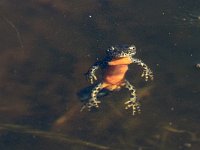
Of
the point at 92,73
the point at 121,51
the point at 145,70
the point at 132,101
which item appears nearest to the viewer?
the point at 132,101

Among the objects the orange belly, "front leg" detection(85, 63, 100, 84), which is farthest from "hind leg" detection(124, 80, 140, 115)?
"front leg" detection(85, 63, 100, 84)

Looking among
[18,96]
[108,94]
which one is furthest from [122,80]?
[18,96]

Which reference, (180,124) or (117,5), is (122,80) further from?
(117,5)

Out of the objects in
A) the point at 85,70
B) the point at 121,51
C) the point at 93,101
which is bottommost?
the point at 93,101

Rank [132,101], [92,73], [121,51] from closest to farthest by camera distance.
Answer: [132,101]
[121,51]
[92,73]

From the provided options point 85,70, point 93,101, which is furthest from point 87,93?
point 85,70

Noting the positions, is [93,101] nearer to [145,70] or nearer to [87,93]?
[87,93]
